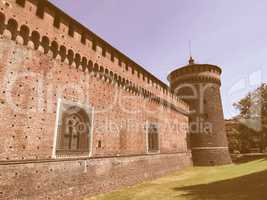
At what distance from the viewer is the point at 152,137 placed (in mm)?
15977

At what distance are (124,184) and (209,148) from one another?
49.9 feet

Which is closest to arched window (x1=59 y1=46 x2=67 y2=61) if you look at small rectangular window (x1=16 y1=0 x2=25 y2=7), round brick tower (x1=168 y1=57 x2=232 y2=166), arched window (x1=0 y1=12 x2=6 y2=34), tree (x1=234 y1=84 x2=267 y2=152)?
small rectangular window (x1=16 y1=0 x2=25 y2=7)

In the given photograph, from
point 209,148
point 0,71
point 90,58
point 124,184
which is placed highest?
point 90,58

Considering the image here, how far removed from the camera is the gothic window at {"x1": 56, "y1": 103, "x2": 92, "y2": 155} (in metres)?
8.80

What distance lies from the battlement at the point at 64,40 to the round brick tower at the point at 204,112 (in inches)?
500

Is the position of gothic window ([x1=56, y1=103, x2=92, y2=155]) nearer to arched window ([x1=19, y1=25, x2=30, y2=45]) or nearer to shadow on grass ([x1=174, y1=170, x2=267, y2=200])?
arched window ([x1=19, y1=25, x2=30, y2=45])

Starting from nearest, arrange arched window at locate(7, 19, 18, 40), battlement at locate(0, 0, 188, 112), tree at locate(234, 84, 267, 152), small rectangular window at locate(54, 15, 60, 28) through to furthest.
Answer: arched window at locate(7, 19, 18, 40)
battlement at locate(0, 0, 188, 112)
small rectangular window at locate(54, 15, 60, 28)
tree at locate(234, 84, 267, 152)

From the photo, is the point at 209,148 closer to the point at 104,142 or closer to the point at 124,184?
the point at 124,184

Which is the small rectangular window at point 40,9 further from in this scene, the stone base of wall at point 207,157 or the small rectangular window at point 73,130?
the stone base of wall at point 207,157

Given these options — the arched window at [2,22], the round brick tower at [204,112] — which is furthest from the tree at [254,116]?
the arched window at [2,22]

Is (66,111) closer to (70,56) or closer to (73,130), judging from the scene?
(73,130)

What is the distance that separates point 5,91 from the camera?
7027 millimetres

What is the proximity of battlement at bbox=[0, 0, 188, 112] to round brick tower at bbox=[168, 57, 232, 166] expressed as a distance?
1269cm

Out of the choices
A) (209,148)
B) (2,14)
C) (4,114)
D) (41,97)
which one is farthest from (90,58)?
(209,148)
